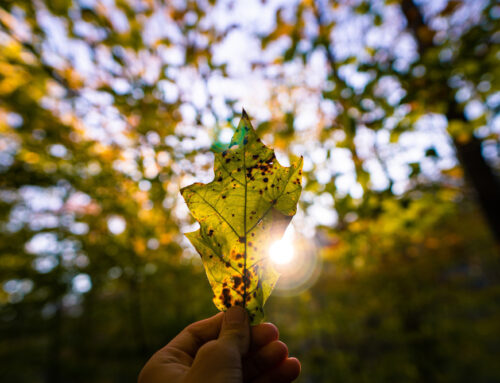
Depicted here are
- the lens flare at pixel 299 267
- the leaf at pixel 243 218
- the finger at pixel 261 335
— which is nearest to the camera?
the leaf at pixel 243 218

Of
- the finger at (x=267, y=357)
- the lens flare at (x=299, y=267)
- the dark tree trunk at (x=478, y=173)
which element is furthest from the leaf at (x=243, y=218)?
the dark tree trunk at (x=478, y=173)

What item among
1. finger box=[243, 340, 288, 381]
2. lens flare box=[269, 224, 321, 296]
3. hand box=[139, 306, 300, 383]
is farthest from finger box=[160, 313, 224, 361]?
lens flare box=[269, 224, 321, 296]

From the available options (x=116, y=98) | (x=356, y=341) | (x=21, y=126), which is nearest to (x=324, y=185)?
(x=116, y=98)

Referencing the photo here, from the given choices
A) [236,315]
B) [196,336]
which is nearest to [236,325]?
[236,315]

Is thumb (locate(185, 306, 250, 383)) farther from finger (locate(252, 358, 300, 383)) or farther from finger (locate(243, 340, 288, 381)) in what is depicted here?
finger (locate(252, 358, 300, 383))

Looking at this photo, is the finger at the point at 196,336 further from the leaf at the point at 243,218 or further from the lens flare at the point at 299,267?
the lens flare at the point at 299,267

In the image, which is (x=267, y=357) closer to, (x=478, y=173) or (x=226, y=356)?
(x=226, y=356)
